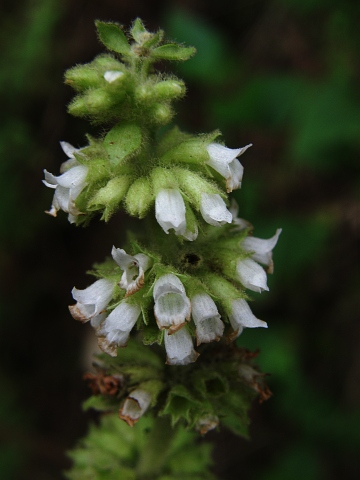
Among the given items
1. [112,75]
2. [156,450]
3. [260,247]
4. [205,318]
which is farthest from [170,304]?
[156,450]

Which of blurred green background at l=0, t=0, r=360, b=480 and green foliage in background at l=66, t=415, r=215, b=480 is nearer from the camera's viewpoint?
green foliage in background at l=66, t=415, r=215, b=480

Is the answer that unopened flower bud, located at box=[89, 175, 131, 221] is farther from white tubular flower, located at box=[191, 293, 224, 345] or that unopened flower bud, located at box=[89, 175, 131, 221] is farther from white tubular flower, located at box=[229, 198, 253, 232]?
white tubular flower, located at box=[229, 198, 253, 232]

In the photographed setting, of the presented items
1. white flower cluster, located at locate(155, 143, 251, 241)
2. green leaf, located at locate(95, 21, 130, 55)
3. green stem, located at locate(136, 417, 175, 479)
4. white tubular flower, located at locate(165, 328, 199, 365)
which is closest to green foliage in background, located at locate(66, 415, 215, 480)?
green stem, located at locate(136, 417, 175, 479)

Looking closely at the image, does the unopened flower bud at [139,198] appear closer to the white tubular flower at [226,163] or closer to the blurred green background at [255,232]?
the white tubular flower at [226,163]

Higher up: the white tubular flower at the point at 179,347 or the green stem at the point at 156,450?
the white tubular flower at the point at 179,347

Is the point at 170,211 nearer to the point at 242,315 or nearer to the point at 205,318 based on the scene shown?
the point at 205,318

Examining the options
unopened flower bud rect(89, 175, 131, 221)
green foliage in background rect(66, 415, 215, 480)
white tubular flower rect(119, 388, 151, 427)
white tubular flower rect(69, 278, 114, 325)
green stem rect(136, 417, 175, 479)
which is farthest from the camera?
green foliage in background rect(66, 415, 215, 480)

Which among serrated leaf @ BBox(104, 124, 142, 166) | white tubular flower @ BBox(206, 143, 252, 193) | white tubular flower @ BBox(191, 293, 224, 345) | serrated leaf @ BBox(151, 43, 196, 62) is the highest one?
serrated leaf @ BBox(151, 43, 196, 62)

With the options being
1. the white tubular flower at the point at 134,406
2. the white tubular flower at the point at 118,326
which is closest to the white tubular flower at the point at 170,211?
the white tubular flower at the point at 118,326
